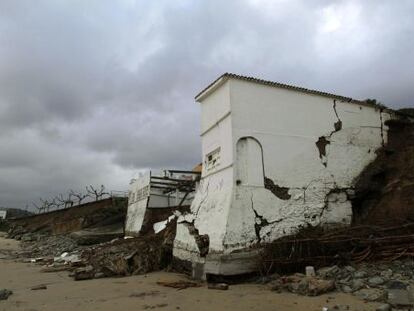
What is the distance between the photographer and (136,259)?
51.7ft

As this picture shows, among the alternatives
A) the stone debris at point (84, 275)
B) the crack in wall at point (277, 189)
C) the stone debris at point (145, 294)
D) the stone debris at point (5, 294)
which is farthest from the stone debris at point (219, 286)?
the stone debris at point (5, 294)

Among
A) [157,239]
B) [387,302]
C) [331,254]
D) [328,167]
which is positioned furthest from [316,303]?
[157,239]

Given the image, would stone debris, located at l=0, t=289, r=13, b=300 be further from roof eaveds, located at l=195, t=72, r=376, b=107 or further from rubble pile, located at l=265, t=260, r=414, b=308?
roof eaveds, located at l=195, t=72, r=376, b=107

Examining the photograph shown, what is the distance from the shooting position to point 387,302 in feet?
28.7

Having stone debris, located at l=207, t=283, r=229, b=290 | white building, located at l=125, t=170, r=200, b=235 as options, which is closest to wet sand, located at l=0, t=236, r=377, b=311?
stone debris, located at l=207, t=283, r=229, b=290

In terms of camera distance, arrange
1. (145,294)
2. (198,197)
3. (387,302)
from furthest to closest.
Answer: (198,197), (145,294), (387,302)

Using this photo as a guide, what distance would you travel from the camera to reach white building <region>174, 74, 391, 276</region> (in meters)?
13.4

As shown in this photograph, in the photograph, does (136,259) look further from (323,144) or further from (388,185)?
(388,185)

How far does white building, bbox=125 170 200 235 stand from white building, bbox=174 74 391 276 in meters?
9.01

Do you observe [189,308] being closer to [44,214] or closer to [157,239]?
[157,239]

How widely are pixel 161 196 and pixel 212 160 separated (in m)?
11.1

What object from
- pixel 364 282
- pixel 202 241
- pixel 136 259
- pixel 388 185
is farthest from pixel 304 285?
pixel 136 259

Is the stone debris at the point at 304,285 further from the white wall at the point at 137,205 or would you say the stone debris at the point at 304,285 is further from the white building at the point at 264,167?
the white wall at the point at 137,205

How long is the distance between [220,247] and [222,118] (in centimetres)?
422
